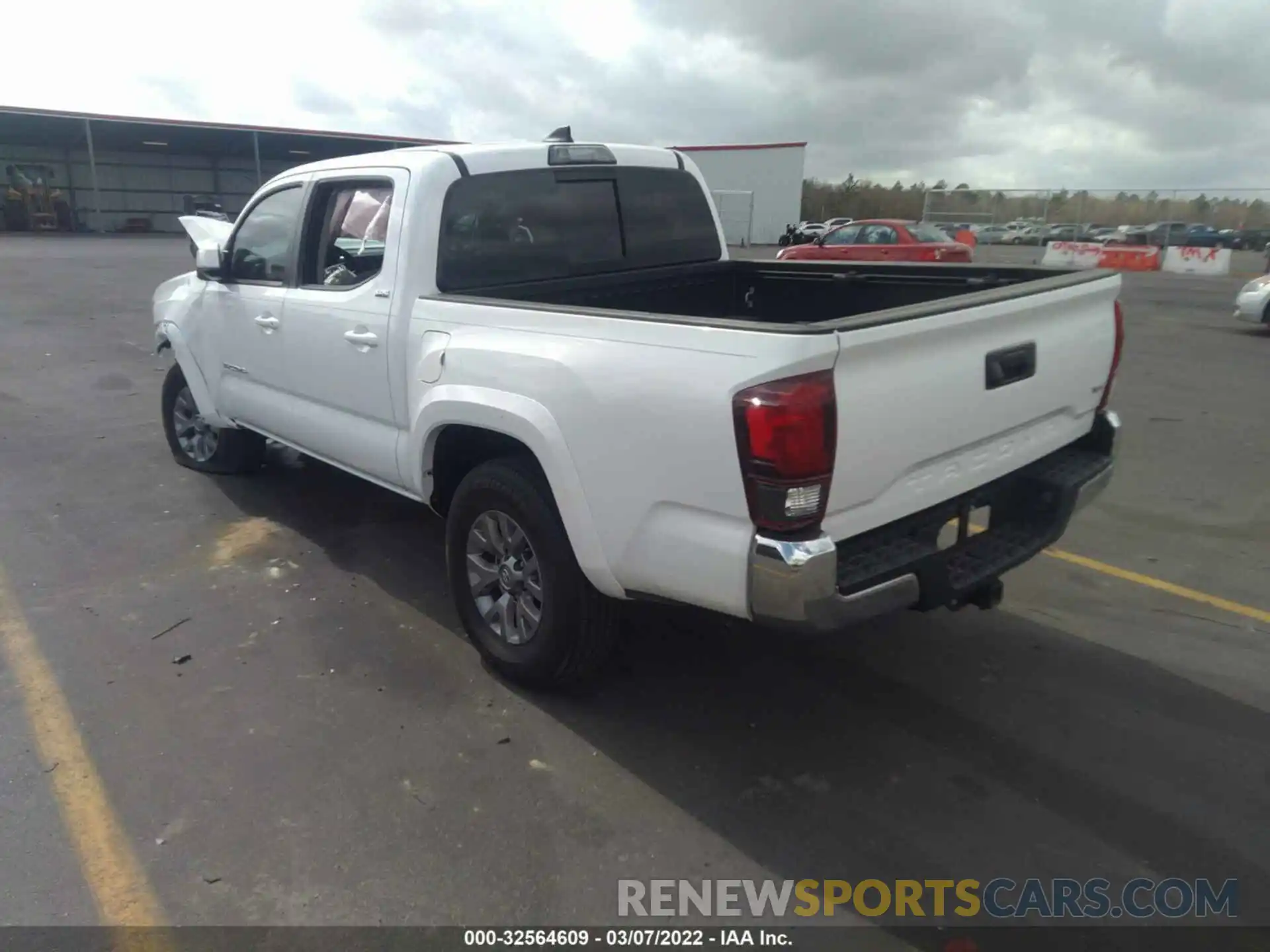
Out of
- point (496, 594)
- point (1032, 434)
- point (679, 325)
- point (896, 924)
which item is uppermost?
point (679, 325)

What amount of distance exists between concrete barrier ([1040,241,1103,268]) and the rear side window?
2604 centimetres

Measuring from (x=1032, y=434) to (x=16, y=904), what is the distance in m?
3.62

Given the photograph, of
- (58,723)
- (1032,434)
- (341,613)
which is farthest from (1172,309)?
(58,723)

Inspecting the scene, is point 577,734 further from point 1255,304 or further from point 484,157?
point 1255,304

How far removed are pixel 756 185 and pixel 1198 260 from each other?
1968 centimetres

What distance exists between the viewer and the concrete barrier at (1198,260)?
84.9 ft

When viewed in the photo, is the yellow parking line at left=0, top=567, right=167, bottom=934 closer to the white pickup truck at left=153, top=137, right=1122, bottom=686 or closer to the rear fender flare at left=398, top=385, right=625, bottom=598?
the white pickup truck at left=153, top=137, right=1122, bottom=686

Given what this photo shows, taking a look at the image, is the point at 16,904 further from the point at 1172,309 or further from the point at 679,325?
the point at 1172,309

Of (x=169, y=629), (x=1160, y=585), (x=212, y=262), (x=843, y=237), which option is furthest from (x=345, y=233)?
(x=843, y=237)

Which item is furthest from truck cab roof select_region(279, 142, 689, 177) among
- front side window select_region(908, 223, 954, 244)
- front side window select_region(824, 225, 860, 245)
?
front side window select_region(824, 225, 860, 245)

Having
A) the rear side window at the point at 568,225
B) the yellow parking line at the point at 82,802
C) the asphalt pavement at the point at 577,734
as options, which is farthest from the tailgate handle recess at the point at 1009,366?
the yellow parking line at the point at 82,802

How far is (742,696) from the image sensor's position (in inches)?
146

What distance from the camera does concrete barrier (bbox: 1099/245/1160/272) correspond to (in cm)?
2752

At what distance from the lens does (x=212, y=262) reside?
5.33 metres
